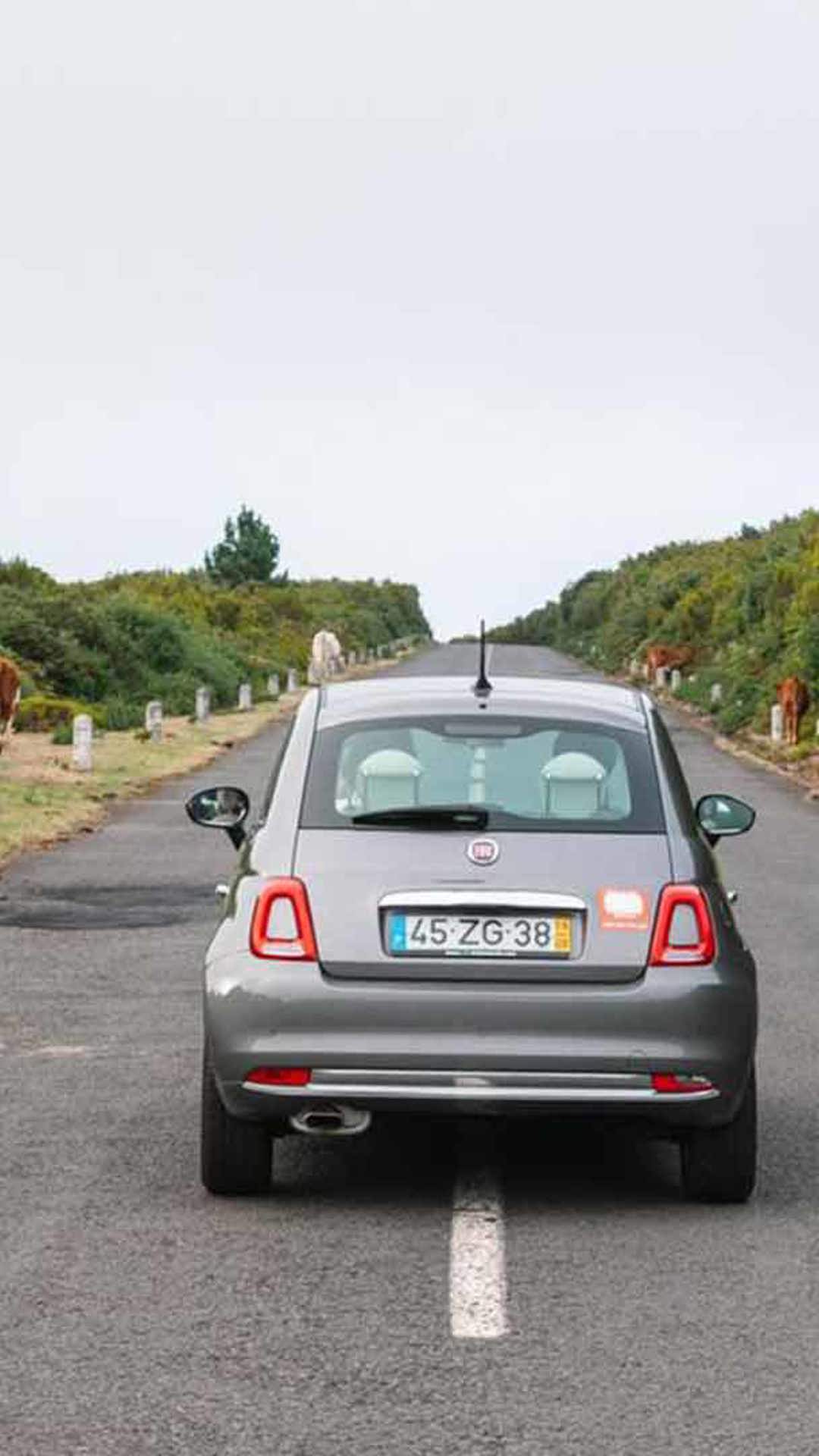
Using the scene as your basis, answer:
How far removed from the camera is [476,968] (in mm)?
7367

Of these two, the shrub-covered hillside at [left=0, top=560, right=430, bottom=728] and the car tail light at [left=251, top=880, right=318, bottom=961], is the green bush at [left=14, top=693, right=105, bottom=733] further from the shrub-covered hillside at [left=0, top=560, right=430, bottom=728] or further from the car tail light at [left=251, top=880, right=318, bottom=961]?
the car tail light at [left=251, top=880, right=318, bottom=961]

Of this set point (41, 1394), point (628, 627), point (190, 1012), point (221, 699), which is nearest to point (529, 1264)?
point (41, 1394)

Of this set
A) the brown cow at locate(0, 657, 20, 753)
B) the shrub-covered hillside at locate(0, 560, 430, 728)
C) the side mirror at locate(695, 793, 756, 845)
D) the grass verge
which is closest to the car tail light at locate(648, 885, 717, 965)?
the side mirror at locate(695, 793, 756, 845)

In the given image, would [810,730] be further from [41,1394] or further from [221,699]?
[41,1394]

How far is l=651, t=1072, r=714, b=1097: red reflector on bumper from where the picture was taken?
7332 mm

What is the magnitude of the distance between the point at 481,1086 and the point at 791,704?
34.5 m

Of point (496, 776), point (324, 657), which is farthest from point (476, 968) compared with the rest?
point (324, 657)

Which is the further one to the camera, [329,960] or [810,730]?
[810,730]

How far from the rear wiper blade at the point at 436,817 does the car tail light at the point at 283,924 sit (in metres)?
0.35

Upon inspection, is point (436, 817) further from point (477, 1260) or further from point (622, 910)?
point (477, 1260)

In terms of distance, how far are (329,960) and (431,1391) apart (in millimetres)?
1967

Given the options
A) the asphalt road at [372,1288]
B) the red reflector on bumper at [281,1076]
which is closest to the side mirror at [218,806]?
the asphalt road at [372,1288]

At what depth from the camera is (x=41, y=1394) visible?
→ 5.59 meters

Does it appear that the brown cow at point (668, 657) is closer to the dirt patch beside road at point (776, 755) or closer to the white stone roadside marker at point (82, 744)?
the dirt patch beside road at point (776, 755)
